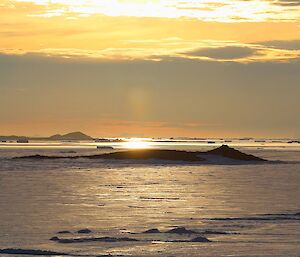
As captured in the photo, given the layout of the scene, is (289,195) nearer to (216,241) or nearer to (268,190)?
(268,190)

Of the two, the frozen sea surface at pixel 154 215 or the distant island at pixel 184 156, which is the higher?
the frozen sea surface at pixel 154 215

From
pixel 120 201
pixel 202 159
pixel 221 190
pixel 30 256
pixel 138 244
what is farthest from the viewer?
pixel 202 159

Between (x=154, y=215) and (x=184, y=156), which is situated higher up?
(x=154, y=215)

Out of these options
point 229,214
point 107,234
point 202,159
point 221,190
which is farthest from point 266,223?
point 202,159

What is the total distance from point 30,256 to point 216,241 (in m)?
6.08

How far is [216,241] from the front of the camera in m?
24.5

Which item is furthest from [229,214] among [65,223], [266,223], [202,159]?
[202,159]

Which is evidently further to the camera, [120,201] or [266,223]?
[120,201]

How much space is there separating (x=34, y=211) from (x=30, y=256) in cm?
1083

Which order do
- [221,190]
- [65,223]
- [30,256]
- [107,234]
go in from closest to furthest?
[30,256], [107,234], [65,223], [221,190]

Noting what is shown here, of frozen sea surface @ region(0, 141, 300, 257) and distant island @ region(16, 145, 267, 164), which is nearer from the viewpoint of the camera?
frozen sea surface @ region(0, 141, 300, 257)

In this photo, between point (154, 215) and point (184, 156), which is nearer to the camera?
point (154, 215)

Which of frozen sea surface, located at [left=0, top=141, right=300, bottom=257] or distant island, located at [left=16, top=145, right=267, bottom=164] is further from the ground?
frozen sea surface, located at [left=0, top=141, right=300, bottom=257]

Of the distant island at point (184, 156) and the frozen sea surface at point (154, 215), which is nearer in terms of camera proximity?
the frozen sea surface at point (154, 215)
